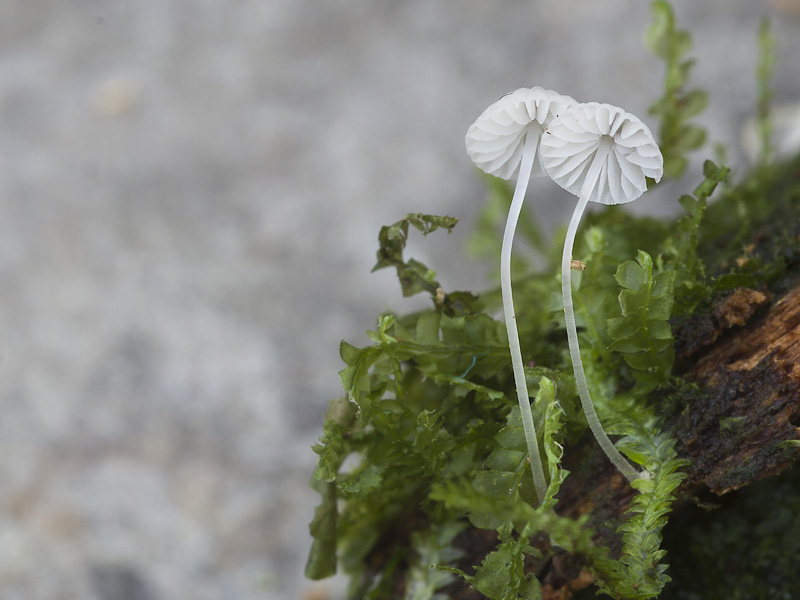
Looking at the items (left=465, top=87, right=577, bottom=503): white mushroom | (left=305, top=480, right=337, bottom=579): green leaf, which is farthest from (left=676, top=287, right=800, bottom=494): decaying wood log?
(left=305, top=480, right=337, bottom=579): green leaf

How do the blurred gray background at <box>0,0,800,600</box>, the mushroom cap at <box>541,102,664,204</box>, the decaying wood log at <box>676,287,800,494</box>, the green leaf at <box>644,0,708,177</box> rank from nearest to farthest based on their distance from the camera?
the mushroom cap at <box>541,102,664,204</box>, the decaying wood log at <box>676,287,800,494</box>, the green leaf at <box>644,0,708,177</box>, the blurred gray background at <box>0,0,800,600</box>

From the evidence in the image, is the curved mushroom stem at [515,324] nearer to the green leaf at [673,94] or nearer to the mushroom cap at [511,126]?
the mushroom cap at [511,126]

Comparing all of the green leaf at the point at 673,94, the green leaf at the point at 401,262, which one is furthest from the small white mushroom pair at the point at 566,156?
the green leaf at the point at 673,94

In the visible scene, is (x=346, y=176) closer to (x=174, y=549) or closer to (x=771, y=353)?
(x=174, y=549)

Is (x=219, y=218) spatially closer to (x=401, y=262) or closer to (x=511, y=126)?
(x=401, y=262)

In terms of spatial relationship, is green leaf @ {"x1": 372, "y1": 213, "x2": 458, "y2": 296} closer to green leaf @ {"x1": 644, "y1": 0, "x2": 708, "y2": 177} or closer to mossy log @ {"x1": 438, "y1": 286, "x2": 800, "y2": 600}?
mossy log @ {"x1": 438, "y1": 286, "x2": 800, "y2": 600}

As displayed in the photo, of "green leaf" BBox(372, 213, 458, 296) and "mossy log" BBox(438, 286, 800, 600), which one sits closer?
"mossy log" BBox(438, 286, 800, 600)
